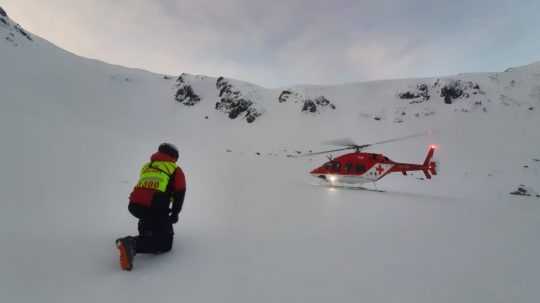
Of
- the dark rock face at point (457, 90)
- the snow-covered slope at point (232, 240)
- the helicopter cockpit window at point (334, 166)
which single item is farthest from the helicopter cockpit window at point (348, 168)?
the dark rock face at point (457, 90)

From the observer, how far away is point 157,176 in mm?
3150

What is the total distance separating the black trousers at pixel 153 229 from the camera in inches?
118

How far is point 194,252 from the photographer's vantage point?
3143mm

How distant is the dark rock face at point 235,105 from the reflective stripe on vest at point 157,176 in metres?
37.7

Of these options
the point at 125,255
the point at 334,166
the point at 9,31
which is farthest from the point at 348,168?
the point at 9,31

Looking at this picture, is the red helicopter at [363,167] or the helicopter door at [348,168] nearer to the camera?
the red helicopter at [363,167]

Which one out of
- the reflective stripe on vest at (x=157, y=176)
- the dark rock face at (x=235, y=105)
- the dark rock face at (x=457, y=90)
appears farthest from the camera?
the dark rock face at (x=235, y=105)

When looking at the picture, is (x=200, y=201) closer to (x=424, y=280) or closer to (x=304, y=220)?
(x=304, y=220)

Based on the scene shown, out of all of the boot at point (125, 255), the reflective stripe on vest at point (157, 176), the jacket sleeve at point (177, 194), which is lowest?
the boot at point (125, 255)

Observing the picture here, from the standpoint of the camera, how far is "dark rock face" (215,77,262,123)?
41.8 metres

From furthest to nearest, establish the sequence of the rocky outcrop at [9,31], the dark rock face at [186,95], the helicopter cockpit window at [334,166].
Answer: the dark rock face at [186,95] → the rocky outcrop at [9,31] → the helicopter cockpit window at [334,166]

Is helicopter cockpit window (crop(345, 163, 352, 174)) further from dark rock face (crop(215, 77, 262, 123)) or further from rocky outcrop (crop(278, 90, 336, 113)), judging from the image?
rocky outcrop (crop(278, 90, 336, 113))

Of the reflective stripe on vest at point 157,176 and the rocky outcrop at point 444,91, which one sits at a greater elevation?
the rocky outcrop at point 444,91

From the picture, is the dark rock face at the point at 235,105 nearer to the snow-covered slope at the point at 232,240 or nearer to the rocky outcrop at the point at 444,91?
the rocky outcrop at the point at 444,91
